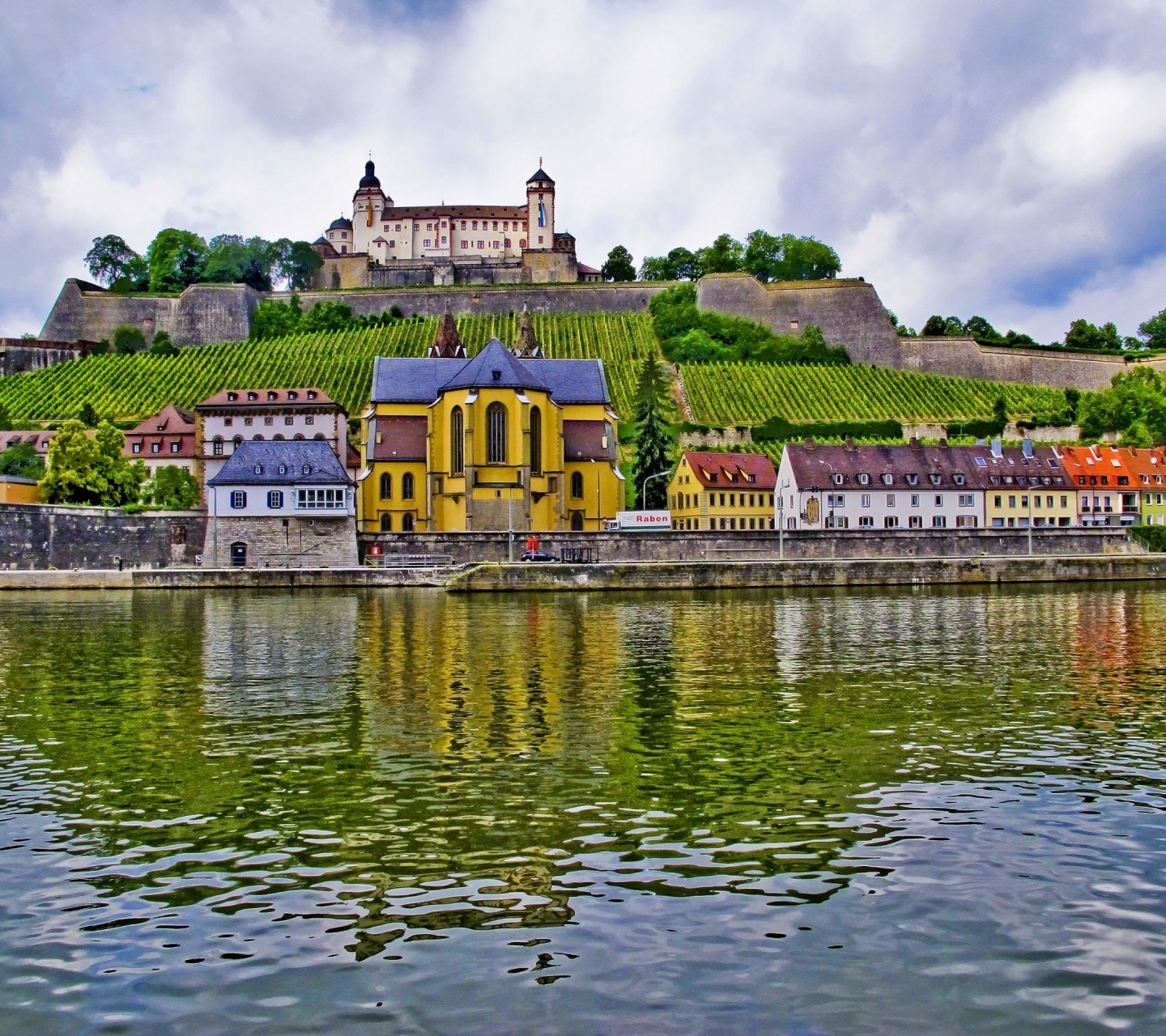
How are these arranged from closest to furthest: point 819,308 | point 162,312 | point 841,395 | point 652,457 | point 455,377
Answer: point 455,377 → point 652,457 → point 841,395 → point 819,308 → point 162,312

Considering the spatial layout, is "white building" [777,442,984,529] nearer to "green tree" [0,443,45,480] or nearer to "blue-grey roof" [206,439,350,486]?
"blue-grey roof" [206,439,350,486]

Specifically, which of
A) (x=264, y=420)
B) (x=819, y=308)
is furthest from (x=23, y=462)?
(x=819, y=308)

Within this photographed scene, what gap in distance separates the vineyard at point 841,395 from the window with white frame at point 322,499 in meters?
45.6

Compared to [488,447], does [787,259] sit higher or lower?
A: higher

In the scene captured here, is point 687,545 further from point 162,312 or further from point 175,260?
point 175,260

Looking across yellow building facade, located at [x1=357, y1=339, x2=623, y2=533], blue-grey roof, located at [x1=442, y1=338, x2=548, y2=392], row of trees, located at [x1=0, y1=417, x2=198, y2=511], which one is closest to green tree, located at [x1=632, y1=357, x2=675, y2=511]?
yellow building facade, located at [x1=357, y1=339, x2=623, y2=533]

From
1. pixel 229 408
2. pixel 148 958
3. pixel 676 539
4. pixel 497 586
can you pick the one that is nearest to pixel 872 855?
pixel 148 958

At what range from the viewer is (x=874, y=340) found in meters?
120

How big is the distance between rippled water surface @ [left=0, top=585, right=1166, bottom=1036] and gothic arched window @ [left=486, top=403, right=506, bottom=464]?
44023 millimetres

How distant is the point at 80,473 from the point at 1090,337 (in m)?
101

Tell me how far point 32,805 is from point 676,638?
783 inches

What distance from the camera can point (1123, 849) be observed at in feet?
37.3

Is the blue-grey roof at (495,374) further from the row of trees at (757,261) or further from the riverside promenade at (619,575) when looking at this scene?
the row of trees at (757,261)

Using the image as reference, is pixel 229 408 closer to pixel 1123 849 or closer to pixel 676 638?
pixel 676 638
